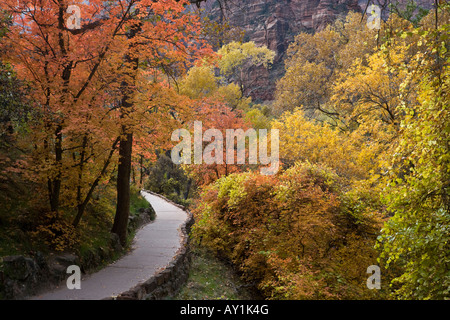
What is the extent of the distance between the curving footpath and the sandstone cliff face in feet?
162

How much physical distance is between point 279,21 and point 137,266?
68.4m

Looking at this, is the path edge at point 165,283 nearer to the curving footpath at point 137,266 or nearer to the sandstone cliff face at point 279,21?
the curving footpath at point 137,266

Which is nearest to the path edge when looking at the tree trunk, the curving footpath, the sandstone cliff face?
the curving footpath

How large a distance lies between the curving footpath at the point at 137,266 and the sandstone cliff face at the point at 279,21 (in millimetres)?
49317

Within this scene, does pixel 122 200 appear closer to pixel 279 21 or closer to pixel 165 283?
pixel 165 283

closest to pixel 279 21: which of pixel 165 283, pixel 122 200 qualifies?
pixel 122 200

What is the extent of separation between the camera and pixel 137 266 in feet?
27.7

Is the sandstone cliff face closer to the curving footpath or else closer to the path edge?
the curving footpath

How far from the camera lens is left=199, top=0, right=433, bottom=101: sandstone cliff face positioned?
60594 millimetres

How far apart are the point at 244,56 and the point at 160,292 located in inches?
1550

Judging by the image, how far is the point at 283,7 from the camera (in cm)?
6888

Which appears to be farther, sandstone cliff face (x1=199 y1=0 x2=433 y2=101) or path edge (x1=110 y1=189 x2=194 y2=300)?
sandstone cliff face (x1=199 y1=0 x2=433 y2=101)

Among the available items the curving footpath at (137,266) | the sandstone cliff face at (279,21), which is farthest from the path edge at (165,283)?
the sandstone cliff face at (279,21)
